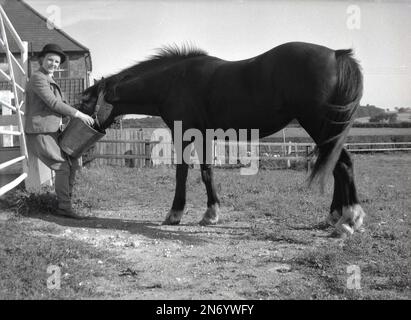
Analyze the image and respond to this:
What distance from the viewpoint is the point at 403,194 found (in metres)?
7.99

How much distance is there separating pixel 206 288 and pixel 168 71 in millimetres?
3305

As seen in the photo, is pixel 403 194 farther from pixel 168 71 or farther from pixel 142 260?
pixel 142 260

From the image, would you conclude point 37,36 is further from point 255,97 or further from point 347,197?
Answer: point 347,197

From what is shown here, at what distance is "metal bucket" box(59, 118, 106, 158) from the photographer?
17.6ft

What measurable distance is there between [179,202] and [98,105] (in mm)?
1682

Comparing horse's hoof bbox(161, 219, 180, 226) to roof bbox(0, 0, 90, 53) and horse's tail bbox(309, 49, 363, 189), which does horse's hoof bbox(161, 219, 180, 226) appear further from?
roof bbox(0, 0, 90, 53)

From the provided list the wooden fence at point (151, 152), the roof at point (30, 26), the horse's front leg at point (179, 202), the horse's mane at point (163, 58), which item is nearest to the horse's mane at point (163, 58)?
the horse's mane at point (163, 58)

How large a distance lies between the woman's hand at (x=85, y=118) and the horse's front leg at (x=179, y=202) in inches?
49.7

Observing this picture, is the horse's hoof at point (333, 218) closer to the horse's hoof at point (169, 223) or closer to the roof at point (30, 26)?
the horse's hoof at point (169, 223)

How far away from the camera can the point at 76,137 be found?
17.8 ft

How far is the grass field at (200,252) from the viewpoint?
3.13m

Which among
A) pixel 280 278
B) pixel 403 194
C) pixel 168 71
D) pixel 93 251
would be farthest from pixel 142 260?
pixel 403 194

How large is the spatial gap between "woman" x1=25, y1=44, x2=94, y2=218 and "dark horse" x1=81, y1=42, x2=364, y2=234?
45cm

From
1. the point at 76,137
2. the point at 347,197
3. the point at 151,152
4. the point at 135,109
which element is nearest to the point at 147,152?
the point at 151,152
